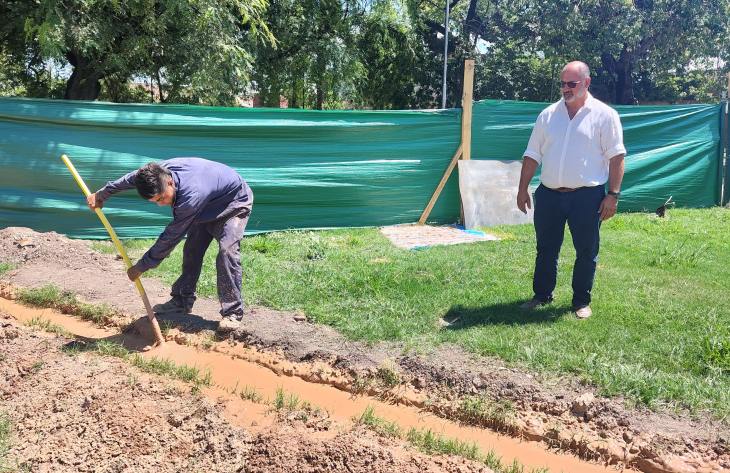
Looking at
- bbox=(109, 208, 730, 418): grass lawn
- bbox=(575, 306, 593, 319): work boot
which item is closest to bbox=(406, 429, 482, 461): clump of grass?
bbox=(109, 208, 730, 418): grass lawn

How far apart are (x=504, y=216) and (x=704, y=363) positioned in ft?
15.9

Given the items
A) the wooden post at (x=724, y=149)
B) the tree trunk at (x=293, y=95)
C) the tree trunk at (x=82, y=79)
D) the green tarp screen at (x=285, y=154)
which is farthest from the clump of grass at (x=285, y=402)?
the tree trunk at (x=293, y=95)

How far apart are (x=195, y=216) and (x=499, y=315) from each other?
7.91 feet

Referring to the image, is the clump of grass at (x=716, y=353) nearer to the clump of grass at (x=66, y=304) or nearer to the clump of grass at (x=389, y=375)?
the clump of grass at (x=389, y=375)

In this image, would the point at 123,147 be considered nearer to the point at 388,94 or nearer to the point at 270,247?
the point at 270,247

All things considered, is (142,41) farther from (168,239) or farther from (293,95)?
(168,239)

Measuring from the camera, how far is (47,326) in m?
4.66

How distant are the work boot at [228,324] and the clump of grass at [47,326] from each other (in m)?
1.13

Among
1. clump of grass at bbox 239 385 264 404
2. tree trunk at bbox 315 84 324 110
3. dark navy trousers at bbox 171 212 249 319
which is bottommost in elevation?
clump of grass at bbox 239 385 264 404

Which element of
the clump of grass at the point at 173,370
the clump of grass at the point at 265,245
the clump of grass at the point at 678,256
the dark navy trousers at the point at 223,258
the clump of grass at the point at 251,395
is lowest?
the clump of grass at the point at 251,395

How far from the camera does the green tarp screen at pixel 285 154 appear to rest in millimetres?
6949

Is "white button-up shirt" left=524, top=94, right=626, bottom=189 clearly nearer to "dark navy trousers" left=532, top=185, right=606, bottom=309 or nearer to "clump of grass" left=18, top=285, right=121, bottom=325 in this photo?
"dark navy trousers" left=532, top=185, right=606, bottom=309

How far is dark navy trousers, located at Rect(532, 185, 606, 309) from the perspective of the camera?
4.57 metres

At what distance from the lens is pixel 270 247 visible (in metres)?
6.95
